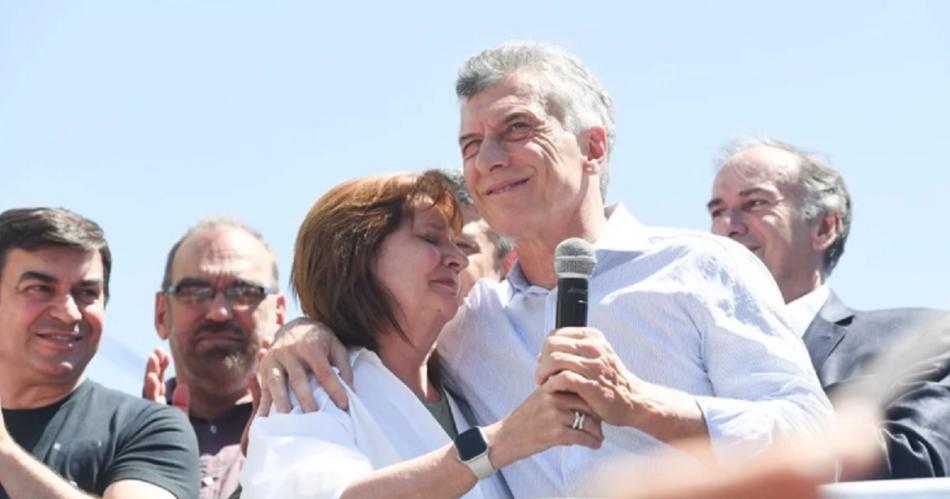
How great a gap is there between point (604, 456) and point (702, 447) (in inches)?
15.7

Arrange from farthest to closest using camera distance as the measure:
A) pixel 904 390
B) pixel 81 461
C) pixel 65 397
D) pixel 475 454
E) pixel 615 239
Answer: pixel 65 397, pixel 81 461, pixel 615 239, pixel 904 390, pixel 475 454

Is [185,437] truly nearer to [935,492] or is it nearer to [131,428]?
[131,428]

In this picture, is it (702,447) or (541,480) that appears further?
(541,480)

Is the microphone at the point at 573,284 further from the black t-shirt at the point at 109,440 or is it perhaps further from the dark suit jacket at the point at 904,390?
the black t-shirt at the point at 109,440

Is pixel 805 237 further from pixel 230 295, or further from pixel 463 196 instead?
pixel 230 295

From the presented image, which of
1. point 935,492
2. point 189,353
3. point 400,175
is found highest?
point 400,175

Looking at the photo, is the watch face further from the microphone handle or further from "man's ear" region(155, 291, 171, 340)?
"man's ear" region(155, 291, 171, 340)

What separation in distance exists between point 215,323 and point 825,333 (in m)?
2.59

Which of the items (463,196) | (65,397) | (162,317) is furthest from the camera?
(162,317)

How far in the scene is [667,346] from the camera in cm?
388

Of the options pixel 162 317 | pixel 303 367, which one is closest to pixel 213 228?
pixel 162 317

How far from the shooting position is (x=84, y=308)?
534cm

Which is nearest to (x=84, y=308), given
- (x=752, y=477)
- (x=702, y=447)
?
(x=702, y=447)

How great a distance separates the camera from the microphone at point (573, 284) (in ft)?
10.7
